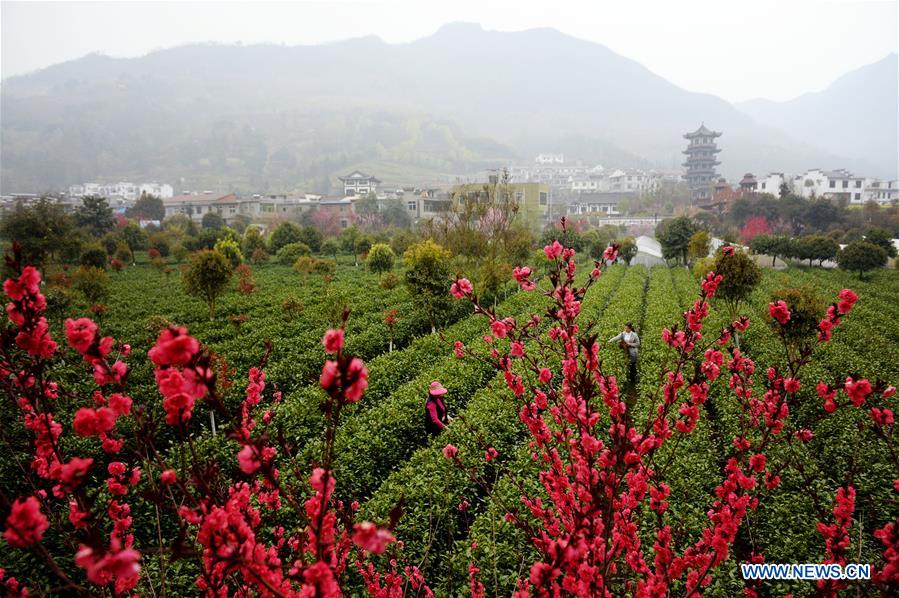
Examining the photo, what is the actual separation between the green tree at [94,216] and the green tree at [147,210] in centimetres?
2512

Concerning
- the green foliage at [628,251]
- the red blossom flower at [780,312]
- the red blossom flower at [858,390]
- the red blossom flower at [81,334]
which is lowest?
the green foliage at [628,251]

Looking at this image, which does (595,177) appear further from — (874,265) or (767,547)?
(767,547)

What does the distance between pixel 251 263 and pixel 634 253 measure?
31.5 m

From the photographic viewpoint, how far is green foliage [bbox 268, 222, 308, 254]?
41812mm

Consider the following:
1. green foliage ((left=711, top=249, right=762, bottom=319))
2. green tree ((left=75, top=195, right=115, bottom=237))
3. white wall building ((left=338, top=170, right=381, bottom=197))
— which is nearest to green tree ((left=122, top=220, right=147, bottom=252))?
green tree ((left=75, top=195, right=115, bottom=237))

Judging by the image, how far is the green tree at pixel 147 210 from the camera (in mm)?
69562

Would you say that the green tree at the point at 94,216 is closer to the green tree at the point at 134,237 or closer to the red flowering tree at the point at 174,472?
the green tree at the point at 134,237

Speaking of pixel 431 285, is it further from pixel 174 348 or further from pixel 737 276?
pixel 174 348

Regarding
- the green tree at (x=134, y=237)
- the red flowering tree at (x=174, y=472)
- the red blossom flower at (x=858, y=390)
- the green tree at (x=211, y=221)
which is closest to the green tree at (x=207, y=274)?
the red flowering tree at (x=174, y=472)

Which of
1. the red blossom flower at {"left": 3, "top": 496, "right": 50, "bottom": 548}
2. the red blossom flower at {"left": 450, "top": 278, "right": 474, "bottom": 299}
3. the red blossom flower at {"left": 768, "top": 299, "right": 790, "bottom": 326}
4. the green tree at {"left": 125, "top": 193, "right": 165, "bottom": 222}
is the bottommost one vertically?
the red blossom flower at {"left": 3, "top": 496, "right": 50, "bottom": 548}

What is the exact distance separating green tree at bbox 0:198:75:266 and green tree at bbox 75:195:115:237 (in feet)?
65.6

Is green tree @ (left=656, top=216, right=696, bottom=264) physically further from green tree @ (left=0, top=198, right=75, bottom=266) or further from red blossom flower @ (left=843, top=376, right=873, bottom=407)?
green tree @ (left=0, top=198, right=75, bottom=266)

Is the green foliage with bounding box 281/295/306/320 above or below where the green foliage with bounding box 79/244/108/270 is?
below

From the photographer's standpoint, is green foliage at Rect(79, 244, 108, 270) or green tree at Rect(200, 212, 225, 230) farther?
green tree at Rect(200, 212, 225, 230)
